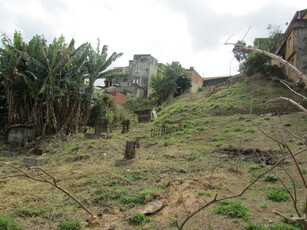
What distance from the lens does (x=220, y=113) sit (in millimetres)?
18422

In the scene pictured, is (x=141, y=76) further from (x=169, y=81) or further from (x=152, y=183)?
(x=152, y=183)

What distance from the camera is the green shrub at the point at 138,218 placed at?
172 inches

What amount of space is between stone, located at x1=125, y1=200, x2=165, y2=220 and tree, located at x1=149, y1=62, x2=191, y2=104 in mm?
27508

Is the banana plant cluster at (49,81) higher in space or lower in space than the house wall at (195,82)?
lower

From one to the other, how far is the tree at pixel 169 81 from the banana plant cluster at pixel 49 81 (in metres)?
15.7

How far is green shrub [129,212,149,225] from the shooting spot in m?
4.37

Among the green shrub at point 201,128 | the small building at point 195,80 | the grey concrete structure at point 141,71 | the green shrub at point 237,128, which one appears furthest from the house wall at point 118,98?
the green shrub at point 237,128

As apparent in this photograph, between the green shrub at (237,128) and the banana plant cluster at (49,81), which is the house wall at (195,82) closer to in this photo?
the banana plant cluster at (49,81)

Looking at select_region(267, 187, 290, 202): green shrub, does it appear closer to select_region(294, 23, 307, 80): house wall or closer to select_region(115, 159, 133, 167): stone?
select_region(115, 159, 133, 167): stone

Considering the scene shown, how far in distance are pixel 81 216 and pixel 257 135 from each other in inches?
381

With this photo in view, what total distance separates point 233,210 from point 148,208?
4.97 ft

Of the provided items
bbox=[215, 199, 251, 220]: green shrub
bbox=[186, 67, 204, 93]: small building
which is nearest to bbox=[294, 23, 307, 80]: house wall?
bbox=[186, 67, 204, 93]: small building

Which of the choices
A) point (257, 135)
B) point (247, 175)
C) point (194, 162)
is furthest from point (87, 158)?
point (257, 135)

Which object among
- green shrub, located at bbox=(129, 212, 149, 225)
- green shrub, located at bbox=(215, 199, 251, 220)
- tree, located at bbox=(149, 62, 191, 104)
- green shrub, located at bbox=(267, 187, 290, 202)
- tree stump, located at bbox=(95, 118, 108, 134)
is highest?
tree, located at bbox=(149, 62, 191, 104)
